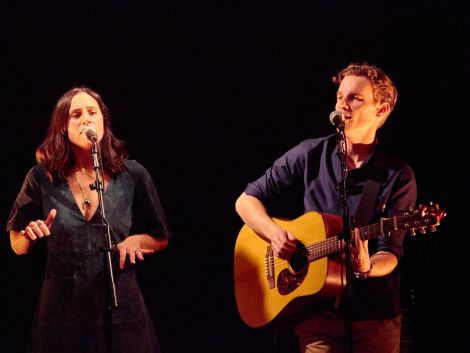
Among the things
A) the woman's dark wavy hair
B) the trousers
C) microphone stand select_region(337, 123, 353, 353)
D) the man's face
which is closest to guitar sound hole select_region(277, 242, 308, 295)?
the trousers

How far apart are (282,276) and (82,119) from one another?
1.51 m

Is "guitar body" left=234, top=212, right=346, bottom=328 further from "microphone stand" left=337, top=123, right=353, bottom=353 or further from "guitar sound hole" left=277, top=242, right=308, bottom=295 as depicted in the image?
"microphone stand" left=337, top=123, right=353, bottom=353

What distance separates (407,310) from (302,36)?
8.05ft

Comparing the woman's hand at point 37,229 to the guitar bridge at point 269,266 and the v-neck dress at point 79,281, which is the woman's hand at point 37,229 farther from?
the guitar bridge at point 269,266

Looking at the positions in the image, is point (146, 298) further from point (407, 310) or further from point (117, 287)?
point (407, 310)

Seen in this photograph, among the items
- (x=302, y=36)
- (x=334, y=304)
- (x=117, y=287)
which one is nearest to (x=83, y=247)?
(x=117, y=287)

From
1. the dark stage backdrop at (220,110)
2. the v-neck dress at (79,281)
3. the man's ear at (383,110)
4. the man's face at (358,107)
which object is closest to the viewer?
the v-neck dress at (79,281)

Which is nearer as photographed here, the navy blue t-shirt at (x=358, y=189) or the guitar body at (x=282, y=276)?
the navy blue t-shirt at (x=358, y=189)

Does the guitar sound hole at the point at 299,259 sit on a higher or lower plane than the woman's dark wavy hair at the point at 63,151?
lower

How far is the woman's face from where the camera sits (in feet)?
12.6

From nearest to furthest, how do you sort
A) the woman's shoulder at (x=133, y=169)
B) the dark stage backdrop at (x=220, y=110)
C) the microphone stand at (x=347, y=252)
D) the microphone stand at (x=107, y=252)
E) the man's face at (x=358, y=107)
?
1. the microphone stand at (x=347, y=252)
2. the microphone stand at (x=107, y=252)
3. the man's face at (x=358, y=107)
4. the woman's shoulder at (x=133, y=169)
5. the dark stage backdrop at (x=220, y=110)

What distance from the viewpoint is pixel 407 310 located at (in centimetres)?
445

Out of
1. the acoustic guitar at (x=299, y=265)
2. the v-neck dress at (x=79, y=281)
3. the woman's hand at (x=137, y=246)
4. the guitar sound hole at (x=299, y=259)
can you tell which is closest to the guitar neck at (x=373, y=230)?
the acoustic guitar at (x=299, y=265)

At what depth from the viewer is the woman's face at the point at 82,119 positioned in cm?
383
